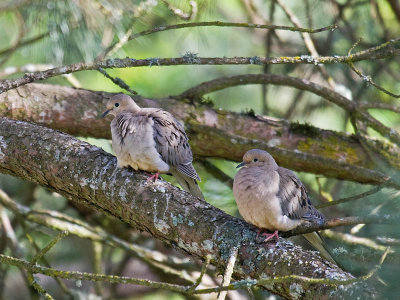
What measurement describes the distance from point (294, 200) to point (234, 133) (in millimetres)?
1273

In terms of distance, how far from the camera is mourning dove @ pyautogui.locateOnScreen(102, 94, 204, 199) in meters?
3.29

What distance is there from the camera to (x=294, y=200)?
3.15 meters

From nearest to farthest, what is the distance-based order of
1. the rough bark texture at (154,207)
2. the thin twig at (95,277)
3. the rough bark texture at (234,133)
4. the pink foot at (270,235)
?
1. the thin twig at (95,277)
2. the rough bark texture at (154,207)
3. the pink foot at (270,235)
4. the rough bark texture at (234,133)

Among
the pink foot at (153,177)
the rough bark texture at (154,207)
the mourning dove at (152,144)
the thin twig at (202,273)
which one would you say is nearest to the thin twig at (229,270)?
the rough bark texture at (154,207)

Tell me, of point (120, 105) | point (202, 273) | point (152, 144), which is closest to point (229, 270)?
point (202, 273)

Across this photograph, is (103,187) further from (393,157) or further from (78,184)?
(393,157)

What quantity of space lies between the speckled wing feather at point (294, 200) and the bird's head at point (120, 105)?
1.11 m

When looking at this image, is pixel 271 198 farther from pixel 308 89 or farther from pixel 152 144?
pixel 308 89

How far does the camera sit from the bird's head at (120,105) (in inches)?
150

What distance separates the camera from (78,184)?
10.3ft

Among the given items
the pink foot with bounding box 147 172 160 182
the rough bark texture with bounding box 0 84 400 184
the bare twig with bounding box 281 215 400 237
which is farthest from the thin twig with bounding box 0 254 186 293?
the rough bark texture with bounding box 0 84 400 184

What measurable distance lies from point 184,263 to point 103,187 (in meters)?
1.62

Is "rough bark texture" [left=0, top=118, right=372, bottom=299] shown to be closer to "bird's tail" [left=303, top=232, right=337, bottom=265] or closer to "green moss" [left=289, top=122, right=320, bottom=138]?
"bird's tail" [left=303, top=232, right=337, bottom=265]

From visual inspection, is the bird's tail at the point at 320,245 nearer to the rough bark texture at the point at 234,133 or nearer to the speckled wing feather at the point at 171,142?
the speckled wing feather at the point at 171,142
